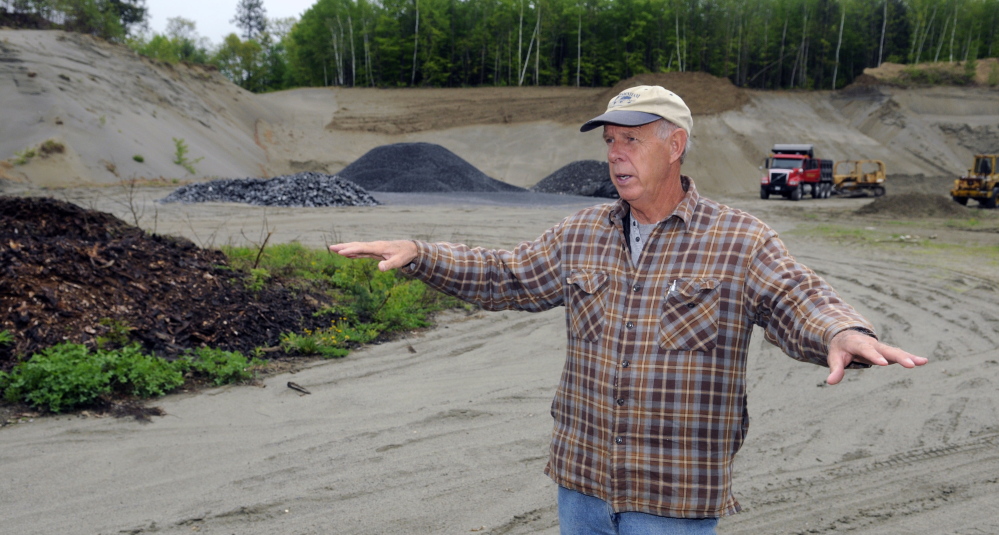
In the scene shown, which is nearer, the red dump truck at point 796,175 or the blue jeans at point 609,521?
the blue jeans at point 609,521

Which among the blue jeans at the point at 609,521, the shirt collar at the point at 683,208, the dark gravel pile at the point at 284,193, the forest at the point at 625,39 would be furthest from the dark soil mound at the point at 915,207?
the forest at the point at 625,39

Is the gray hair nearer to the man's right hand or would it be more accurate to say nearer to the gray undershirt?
the gray undershirt

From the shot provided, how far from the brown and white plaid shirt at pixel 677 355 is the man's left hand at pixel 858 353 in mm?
195

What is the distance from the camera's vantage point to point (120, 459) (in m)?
5.41

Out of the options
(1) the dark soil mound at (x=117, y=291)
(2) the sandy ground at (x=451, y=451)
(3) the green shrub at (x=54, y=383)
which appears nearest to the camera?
(2) the sandy ground at (x=451, y=451)

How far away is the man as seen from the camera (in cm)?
233

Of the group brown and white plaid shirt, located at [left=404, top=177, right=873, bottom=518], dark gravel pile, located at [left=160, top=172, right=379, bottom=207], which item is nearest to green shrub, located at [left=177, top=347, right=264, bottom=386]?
brown and white plaid shirt, located at [left=404, top=177, right=873, bottom=518]

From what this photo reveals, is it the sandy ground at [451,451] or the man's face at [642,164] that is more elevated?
the man's face at [642,164]

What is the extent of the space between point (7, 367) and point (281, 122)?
45.9 m

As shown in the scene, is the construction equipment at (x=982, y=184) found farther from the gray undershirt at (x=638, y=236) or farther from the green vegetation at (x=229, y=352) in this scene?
the gray undershirt at (x=638, y=236)

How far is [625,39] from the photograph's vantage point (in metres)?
66.3

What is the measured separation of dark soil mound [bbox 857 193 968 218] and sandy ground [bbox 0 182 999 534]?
719 inches

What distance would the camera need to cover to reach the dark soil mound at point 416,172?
1232 inches

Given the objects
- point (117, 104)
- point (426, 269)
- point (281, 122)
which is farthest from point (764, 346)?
point (281, 122)
